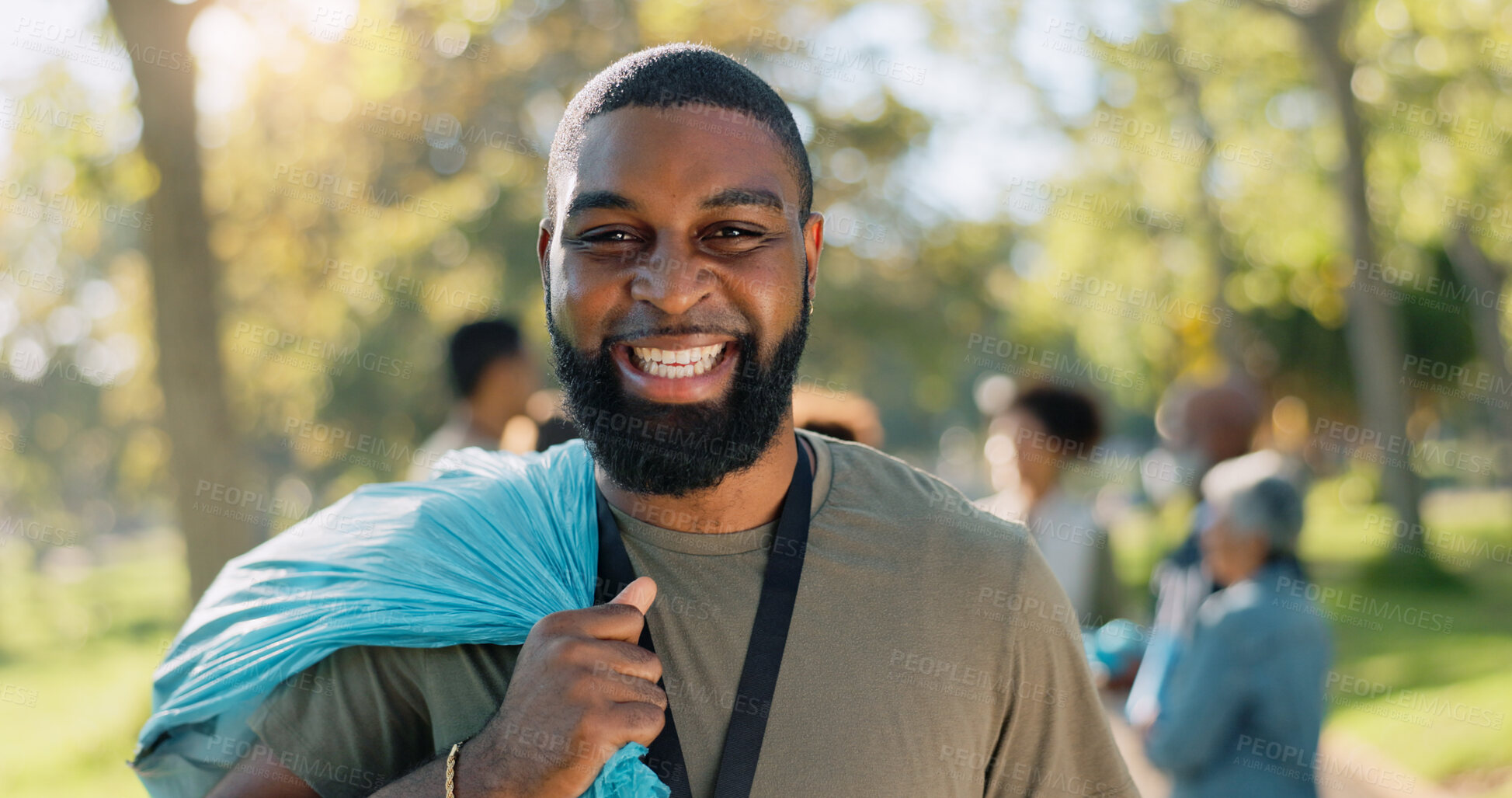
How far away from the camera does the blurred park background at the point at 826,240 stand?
295 inches

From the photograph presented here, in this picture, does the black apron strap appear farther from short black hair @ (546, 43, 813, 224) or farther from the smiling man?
short black hair @ (546, 43, 813, 224)

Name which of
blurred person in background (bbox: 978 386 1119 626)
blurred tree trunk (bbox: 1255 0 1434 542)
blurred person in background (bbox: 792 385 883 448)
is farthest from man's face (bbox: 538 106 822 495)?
blurred tree trunk (bbox: 1255 0 1434 542)

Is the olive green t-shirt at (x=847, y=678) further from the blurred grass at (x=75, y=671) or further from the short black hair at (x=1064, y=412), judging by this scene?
the blurred grass at (x=75, y=671)

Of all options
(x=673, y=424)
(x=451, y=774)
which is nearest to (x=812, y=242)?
(x=673, y=424)

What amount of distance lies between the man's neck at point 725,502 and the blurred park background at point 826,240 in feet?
16.0

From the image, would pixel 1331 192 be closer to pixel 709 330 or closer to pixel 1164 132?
pixel 1164 132

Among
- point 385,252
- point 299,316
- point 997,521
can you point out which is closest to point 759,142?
point 997,521

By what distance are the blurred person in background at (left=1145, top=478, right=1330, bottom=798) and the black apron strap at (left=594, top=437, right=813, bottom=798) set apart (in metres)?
2.29

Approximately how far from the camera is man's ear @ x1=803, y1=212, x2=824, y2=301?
7.52 ft

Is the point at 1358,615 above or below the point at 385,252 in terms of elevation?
below

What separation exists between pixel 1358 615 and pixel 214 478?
41.8 feet

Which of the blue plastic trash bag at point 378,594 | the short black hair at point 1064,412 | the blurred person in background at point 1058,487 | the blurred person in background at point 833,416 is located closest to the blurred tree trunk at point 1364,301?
the short black hair at point 1064,412

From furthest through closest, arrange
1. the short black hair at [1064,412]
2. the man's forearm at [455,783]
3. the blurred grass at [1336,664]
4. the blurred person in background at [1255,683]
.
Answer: the blurred grass at [1336,664] → the short black hair at [1064,412] → the blurred person in background at [1255,683] → the man's forearm at [455,783]

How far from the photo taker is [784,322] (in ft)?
7.09
